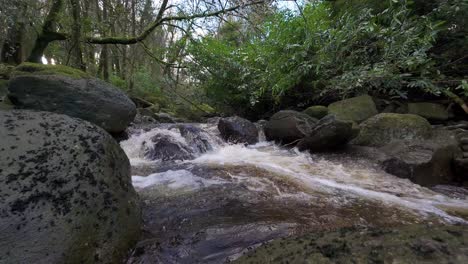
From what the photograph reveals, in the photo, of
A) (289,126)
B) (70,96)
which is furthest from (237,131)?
(70,96)

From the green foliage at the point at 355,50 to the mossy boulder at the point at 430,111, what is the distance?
0.47 m

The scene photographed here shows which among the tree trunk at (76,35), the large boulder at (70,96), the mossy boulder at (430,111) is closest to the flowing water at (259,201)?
the large boulder at (70,96)

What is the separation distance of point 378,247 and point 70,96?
4.54 meters

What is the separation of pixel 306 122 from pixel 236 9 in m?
2.86

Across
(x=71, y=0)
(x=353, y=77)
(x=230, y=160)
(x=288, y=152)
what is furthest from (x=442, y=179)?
(x=71, y=0)

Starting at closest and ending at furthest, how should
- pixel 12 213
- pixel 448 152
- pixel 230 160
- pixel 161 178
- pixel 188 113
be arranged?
1. pixel 12 213
2. pixel 161 178
3. pixel 448 152
4. pixel 230 160
5. pixel 188 113

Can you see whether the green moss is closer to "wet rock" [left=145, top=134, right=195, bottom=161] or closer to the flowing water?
"wet rock" [left=145, top=134, right=195, bottom=161]

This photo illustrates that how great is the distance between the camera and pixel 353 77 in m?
3.63

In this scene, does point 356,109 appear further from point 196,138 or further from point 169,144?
point 169,144

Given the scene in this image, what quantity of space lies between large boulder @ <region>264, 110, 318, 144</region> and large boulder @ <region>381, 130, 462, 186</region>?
165 cm

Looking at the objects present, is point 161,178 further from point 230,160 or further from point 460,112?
point 460,112

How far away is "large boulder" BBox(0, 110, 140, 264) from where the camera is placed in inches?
54.1

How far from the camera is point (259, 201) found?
2711mm

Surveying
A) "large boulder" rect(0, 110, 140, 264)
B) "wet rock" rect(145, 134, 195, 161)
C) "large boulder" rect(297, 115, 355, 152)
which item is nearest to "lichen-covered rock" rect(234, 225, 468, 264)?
"large boulder" rect(0, 110, 140, 264)
